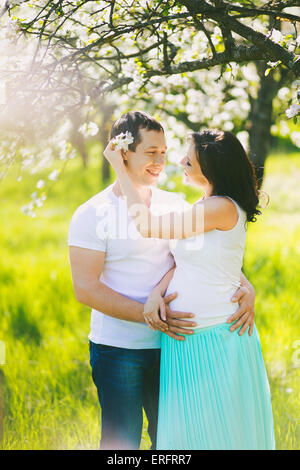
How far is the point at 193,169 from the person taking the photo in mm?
2527

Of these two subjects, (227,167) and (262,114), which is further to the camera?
(262,114)

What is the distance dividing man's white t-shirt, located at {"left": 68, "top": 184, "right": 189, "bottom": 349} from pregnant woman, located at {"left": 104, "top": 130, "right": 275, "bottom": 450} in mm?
Answer: 92

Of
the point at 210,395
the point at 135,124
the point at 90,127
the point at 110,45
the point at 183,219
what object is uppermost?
the point at 110,45

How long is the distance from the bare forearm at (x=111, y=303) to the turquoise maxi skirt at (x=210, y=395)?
0.22m

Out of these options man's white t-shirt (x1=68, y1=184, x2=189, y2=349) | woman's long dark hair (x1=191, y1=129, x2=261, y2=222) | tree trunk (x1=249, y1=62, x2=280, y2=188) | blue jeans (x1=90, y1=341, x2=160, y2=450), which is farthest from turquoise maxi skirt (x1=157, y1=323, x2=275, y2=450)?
tree trunk (x1=249, y1=62, x2=280, y2=188)

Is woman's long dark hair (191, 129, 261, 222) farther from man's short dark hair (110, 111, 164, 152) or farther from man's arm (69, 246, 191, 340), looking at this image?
man's arm (69, 246, 191, 340)

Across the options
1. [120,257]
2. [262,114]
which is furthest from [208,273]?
[262,114]

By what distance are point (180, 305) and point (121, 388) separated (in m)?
0.47

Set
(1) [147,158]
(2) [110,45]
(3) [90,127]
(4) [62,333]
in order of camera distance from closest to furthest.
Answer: (1) [147,158] → (2) [110,45] → (3) [90,127] → (4) [62,333]

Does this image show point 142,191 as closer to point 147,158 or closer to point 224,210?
point 147,158

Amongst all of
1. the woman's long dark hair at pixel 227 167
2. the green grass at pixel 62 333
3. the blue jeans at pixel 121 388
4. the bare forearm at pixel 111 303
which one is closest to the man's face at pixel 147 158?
the woman's long dark hair at pixel 227 167

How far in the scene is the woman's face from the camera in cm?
251

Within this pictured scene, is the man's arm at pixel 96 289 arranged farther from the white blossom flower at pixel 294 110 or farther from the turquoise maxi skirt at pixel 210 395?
the white blossom flower at pixel 294 110
